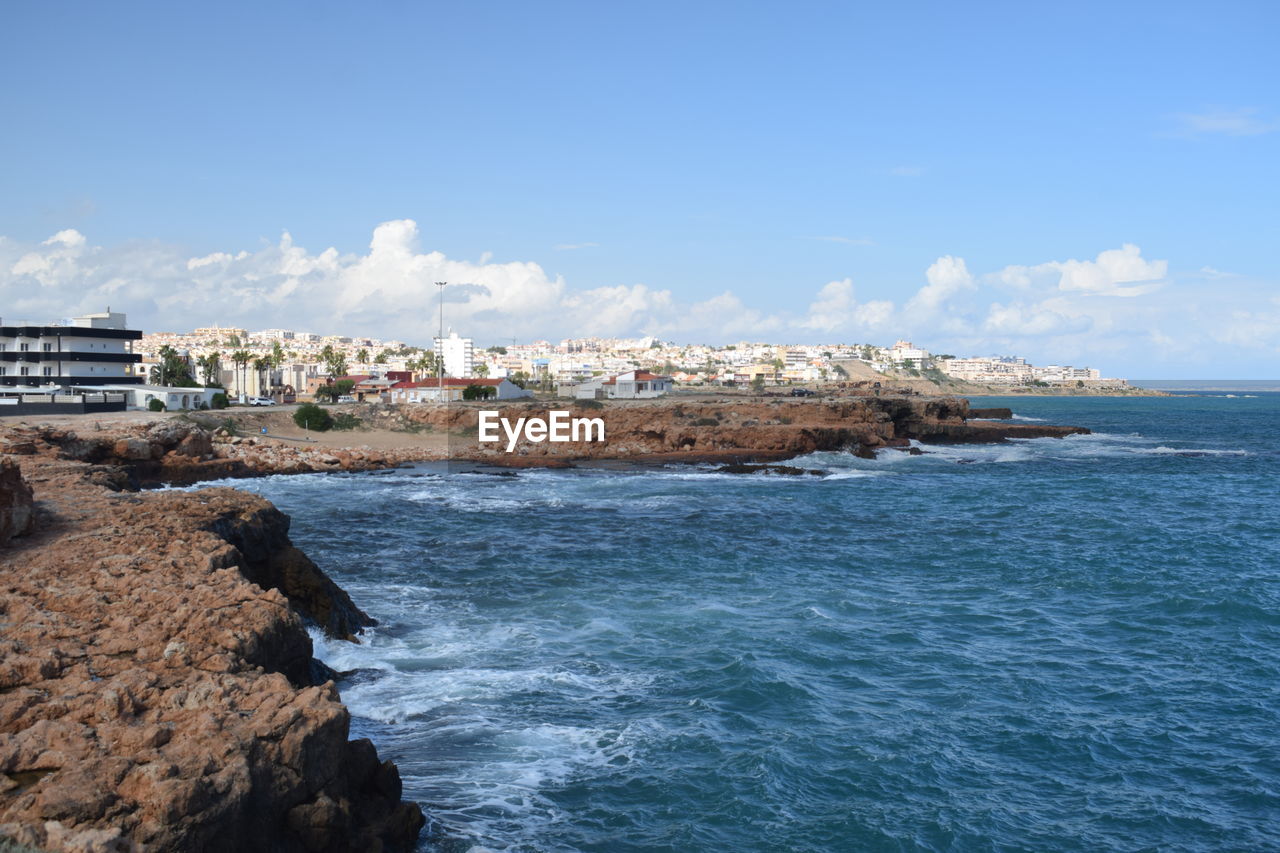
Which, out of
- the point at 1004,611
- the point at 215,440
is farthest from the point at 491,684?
the point at 215,440

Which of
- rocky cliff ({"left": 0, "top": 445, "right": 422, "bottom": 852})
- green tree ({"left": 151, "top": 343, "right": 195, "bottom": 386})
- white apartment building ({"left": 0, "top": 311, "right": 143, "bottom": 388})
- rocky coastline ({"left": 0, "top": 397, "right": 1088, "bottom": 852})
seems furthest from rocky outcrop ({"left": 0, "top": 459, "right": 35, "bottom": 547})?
green tree ({"left": 151, "top": 343, "right": 195, "bottom": 386})

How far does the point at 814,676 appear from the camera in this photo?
1700cm

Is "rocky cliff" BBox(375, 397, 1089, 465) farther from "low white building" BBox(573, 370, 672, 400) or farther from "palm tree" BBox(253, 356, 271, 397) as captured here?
"palm tree" BBox(253, 356, 271, 397)

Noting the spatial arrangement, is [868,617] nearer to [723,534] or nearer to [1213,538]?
[723,534]

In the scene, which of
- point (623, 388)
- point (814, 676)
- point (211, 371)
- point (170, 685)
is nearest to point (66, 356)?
point (211, 371)

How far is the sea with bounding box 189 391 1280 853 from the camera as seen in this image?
1195 cm

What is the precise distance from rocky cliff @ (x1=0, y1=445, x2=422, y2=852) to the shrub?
47291 mm

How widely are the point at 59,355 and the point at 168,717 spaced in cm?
7208

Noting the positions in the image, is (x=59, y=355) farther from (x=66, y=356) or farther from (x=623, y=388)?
(x=623, y=388)

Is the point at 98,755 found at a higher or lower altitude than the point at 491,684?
higher

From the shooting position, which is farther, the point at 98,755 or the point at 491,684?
the point at 491,684

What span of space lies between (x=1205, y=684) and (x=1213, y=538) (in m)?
17.6

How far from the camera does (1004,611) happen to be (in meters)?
21.9

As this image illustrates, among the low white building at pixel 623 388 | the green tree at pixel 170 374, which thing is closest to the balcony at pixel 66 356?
the green tree at pixel 170 374
